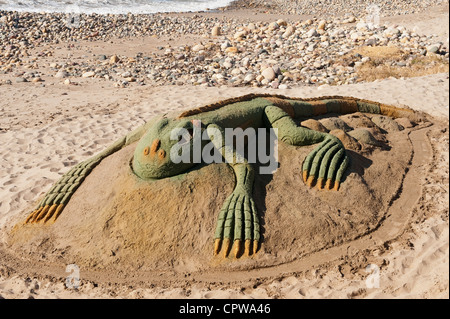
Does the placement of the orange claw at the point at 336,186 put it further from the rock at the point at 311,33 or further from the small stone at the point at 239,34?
the small stone at the point at 239,34

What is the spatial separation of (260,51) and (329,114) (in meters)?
6.90

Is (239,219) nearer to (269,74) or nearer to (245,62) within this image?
(269,74)

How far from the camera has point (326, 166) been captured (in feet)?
15.5

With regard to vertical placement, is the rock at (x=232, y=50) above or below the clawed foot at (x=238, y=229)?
above

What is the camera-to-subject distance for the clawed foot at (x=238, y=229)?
3947mm

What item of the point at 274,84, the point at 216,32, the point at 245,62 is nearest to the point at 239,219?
the point at 274,84

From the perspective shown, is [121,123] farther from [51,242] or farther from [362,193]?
[362,193]

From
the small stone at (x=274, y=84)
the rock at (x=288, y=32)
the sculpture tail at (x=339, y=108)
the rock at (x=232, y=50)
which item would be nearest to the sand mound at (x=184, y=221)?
the sculpture tail at (x=339, y=108)

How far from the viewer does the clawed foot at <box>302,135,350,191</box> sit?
466cm

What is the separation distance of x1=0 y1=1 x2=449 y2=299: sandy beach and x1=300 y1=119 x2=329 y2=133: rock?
108cm

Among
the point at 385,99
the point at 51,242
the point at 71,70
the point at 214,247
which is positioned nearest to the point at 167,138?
the point at 214,247

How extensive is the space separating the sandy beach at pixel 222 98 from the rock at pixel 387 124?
0.31m

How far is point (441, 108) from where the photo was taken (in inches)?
295

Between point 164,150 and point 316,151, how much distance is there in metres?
Answer: 1.92
